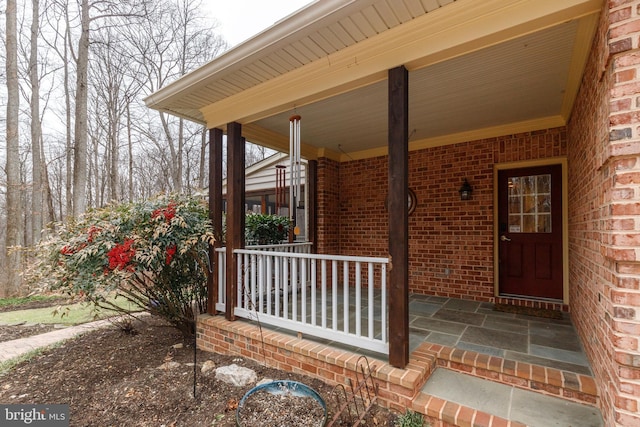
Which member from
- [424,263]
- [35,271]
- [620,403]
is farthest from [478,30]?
[35,271]

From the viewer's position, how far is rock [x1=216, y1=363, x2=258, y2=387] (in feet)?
8.84

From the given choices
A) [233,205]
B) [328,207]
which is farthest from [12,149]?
[328,207]

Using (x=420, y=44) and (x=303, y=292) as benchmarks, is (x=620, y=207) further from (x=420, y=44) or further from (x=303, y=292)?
(x=303, y=292)

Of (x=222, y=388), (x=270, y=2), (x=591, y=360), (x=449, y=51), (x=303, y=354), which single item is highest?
(x=270, y=2)

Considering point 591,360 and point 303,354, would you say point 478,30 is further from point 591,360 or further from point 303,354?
point 303,354

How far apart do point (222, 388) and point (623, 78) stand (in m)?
3.54

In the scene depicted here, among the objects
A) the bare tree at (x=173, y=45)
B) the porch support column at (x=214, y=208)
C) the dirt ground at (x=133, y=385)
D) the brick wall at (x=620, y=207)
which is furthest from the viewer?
the bare tree at (x=173, y=45)

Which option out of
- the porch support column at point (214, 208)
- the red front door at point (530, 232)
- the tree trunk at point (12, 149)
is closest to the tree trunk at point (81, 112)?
the tree trunk at point (12, 149)

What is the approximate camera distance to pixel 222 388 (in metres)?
2.65

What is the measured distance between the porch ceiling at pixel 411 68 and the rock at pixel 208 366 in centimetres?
276

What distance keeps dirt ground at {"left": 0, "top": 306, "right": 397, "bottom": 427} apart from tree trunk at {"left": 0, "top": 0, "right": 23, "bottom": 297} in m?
4.52

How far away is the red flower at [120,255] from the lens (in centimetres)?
298

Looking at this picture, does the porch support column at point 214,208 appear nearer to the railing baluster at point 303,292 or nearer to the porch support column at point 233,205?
the porch support column at point 233,205

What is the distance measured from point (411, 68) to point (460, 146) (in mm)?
2559
